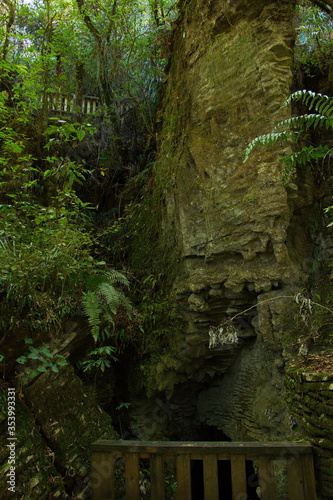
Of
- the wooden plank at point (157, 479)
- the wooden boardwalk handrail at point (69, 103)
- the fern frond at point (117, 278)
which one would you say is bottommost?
the wooden plank at point (157, 479)

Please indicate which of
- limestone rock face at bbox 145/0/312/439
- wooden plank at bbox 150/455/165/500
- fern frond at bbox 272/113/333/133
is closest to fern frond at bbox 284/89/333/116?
fern frond at bbox 272/113/333/133

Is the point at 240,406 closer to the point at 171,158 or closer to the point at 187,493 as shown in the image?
the point at 187,493

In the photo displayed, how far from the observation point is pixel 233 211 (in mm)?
4676

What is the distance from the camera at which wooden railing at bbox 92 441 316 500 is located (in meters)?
2.36

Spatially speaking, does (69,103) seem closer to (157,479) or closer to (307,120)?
(307,120)

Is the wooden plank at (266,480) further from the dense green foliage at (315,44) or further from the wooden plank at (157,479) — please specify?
the dense green foliage at (315,44)

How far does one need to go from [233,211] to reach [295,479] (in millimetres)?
3204

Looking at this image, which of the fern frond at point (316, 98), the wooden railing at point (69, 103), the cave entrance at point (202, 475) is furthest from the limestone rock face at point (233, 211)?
the wooden railing at point (69, 103)

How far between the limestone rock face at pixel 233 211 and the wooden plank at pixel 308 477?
6.05ft

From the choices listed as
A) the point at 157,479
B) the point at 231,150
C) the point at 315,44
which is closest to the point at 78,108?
the point at 231,150

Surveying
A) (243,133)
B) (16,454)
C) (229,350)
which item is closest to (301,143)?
(243,133)

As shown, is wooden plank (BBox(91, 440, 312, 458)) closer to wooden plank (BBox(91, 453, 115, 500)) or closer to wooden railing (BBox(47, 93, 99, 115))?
wooden plank (BBox(91, 453, 115, 500))

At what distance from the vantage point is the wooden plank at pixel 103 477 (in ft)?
8.40

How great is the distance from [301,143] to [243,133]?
0.84 meters
